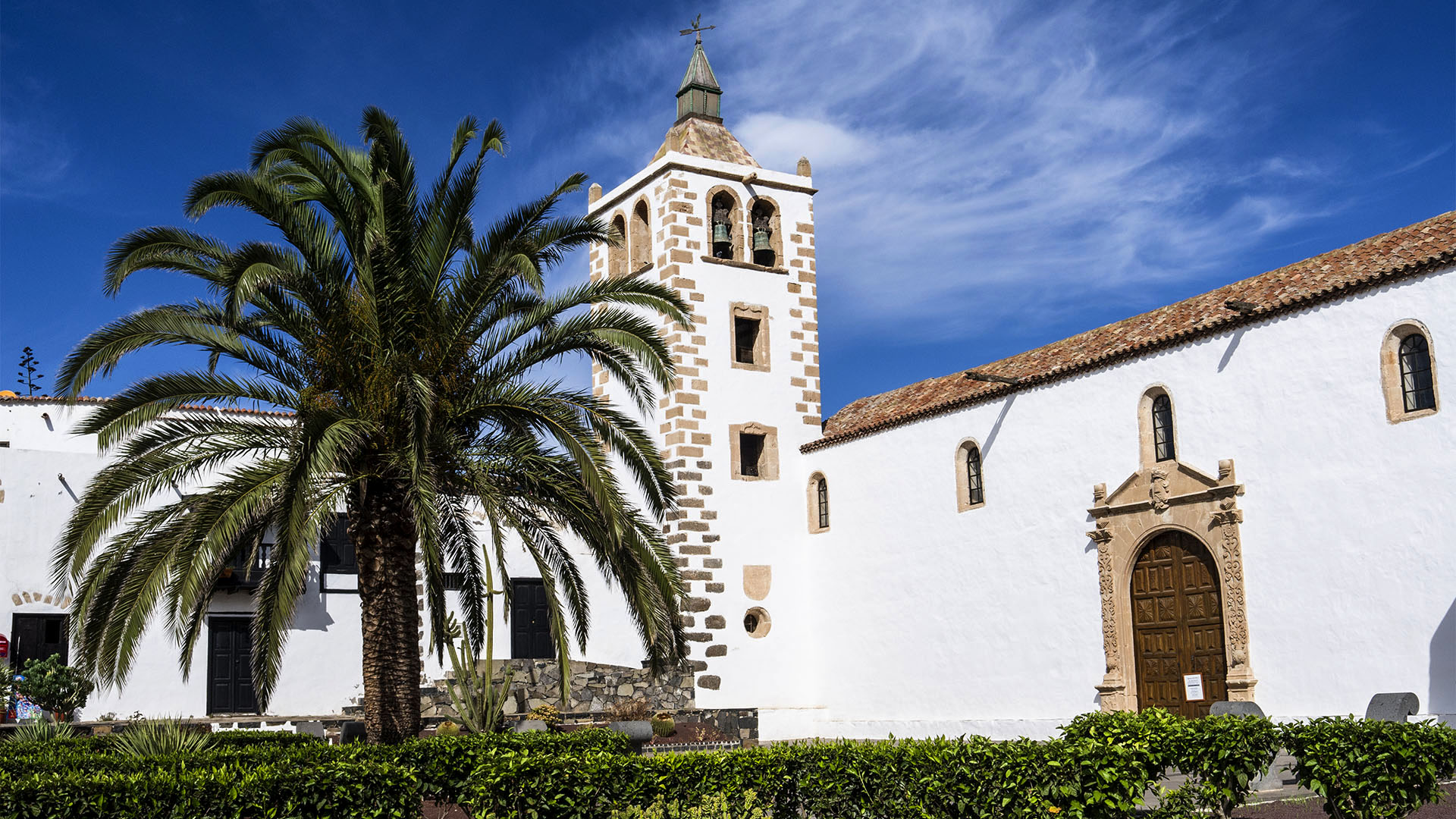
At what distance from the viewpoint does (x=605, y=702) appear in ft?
72.5

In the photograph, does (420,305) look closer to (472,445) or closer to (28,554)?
(472,445)

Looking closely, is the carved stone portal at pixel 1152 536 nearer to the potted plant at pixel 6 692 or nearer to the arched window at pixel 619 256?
the arched window at pixel 619 256

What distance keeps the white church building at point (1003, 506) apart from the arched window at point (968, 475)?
0.18 feet

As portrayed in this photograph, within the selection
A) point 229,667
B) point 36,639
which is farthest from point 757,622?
point 36,639

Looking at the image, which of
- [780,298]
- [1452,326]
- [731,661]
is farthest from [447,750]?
[780,298]

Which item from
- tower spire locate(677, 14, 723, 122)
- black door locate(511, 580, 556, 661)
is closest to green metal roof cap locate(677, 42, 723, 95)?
tower spire locate(677, 14, 723, 122)

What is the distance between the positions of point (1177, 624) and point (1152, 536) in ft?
3.81

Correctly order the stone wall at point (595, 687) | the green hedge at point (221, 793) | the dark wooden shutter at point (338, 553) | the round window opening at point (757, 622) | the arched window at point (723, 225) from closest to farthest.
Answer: the green hedge at point (221, 793)
the stone wall at point (595, 687)
the dark wooden shutter at point (338, 553)
the round window opening at point (757, 622)
the arched window at point (723, 225)

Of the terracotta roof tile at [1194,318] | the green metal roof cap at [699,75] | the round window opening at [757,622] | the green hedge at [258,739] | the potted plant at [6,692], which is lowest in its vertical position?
the green hedge at [258,739]

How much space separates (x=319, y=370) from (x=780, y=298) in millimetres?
12370

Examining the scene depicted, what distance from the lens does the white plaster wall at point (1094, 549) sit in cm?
1437

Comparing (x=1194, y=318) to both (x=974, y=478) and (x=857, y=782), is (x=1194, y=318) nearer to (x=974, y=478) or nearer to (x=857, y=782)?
A: (x=974, y=478)

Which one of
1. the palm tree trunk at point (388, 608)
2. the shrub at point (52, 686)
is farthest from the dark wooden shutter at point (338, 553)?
the palm tree trunk at point (388, 608)

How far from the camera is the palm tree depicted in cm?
1217
